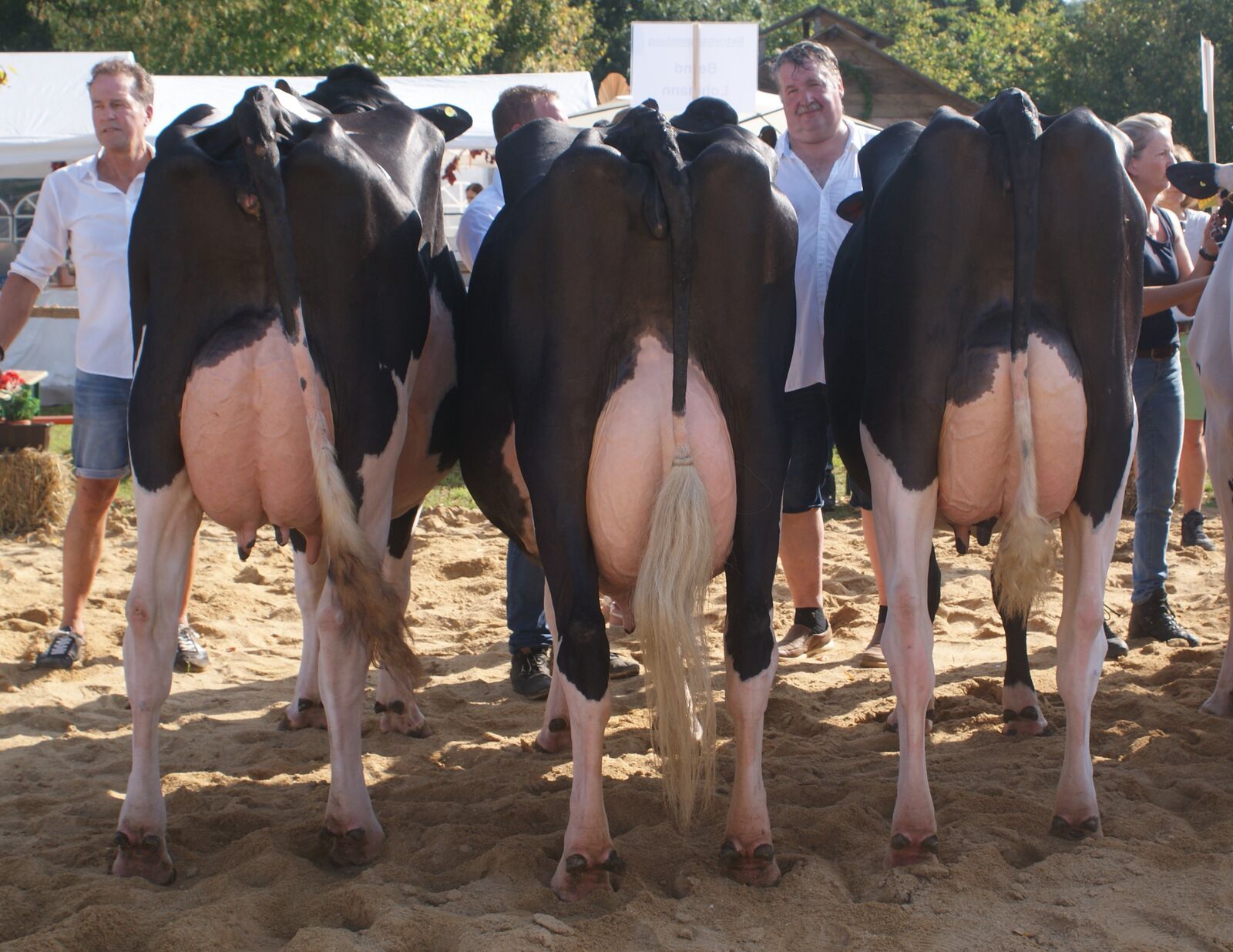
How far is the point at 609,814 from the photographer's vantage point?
3.67m

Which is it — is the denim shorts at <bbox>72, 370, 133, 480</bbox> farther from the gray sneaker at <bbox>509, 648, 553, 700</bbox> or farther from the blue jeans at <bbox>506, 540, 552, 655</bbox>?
the gray sneaker at <bbox>509, 648, 553, 700</bbox>

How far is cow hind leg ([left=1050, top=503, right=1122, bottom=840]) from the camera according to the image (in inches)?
133

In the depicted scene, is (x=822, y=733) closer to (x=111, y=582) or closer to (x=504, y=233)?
(x=504, y=233)

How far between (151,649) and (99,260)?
2.41m

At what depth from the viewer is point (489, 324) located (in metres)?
A: 3.60

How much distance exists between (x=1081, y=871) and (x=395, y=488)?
2.41 m

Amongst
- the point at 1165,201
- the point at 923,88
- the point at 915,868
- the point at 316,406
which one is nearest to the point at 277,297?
the point at 316,406

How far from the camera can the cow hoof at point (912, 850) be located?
3223mm

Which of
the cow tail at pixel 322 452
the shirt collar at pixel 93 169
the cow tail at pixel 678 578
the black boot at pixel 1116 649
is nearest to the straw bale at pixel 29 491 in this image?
the shirt collar at pixel 93 169

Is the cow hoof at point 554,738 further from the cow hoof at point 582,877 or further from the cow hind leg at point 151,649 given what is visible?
the cow hind leg at point 151,649

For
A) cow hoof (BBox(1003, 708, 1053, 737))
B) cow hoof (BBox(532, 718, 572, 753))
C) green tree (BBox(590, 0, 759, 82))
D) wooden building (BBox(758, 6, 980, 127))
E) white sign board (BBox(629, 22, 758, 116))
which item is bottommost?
cow hoof (BBox(532, 718, 572, 753))

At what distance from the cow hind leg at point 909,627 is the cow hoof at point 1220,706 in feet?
5.72

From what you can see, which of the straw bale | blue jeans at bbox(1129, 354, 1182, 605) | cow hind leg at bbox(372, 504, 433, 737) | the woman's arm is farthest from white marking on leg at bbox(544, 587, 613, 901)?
the straw bale

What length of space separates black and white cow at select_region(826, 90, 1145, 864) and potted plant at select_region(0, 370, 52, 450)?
20.9ft
